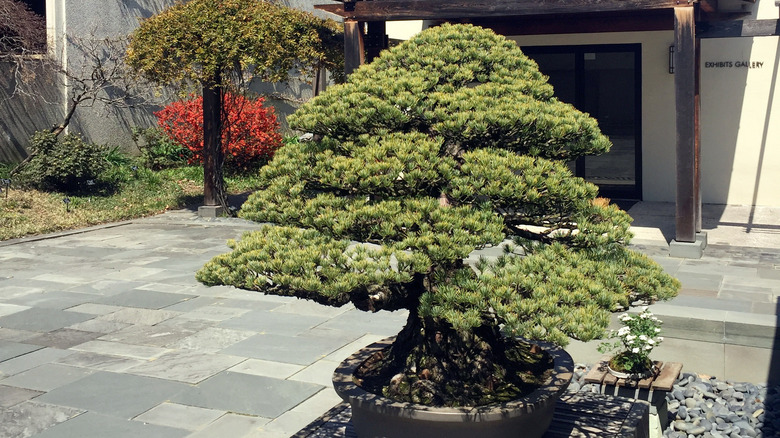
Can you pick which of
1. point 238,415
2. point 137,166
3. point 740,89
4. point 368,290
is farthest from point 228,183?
point 368,290

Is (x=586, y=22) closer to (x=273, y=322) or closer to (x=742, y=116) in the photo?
(x=742, y=116)

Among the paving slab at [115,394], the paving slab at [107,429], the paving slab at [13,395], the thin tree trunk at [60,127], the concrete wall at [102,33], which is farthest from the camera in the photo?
the concrete wall at [102,33]

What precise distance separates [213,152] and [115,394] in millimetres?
8019

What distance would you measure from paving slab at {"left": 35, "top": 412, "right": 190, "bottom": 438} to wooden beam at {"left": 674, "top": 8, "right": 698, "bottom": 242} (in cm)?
668

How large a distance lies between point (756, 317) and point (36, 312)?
6109 millimetres

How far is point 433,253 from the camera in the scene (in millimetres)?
3594

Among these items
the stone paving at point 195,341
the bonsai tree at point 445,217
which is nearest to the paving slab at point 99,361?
the stone paving at point 195,341

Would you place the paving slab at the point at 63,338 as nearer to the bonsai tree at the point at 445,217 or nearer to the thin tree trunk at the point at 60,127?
the bonsai tree at the point at 445,217

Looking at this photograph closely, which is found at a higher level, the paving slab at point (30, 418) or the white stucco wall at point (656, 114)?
the white stucco wall at point (656, 114)

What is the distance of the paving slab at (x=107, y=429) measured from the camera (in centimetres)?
474

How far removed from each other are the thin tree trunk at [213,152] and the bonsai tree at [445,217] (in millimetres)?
9041

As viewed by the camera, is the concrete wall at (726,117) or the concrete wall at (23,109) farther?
the concrete wall at (23,109)

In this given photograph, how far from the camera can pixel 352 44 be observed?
1092 cm

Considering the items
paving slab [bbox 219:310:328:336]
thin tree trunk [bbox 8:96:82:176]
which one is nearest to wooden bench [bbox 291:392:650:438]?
paving slab [bbox 219:310:328:336]
